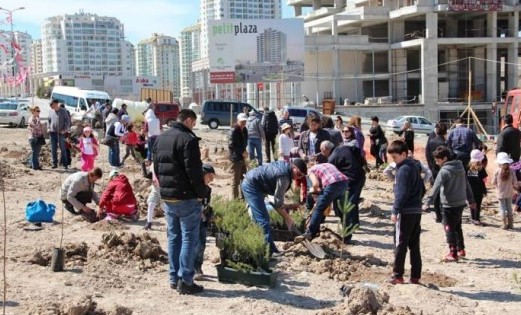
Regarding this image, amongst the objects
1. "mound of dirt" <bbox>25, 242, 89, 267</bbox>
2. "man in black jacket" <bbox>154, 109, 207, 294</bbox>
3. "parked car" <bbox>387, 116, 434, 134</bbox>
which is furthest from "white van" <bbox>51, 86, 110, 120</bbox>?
"man in black jacket" <bbox>154, 109, 207, 294</bbox>

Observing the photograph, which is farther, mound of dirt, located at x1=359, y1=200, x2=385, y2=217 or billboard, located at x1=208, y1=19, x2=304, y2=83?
billboard, located at x1=208, y1=19, x2=304, y2=83

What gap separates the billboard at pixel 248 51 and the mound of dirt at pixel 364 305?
152ft

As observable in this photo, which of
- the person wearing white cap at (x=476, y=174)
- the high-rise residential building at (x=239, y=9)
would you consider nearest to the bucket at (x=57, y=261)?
the person wearing white cap at (x=476, y=174)

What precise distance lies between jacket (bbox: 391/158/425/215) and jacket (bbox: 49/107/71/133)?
10.5 m

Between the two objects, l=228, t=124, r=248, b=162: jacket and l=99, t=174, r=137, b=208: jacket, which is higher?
l=228, t=124, r=248, b=162: jacket

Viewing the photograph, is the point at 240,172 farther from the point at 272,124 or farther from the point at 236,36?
the point at 236,36

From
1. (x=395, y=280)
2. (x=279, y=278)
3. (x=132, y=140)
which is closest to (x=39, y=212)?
(x=279, y=278)

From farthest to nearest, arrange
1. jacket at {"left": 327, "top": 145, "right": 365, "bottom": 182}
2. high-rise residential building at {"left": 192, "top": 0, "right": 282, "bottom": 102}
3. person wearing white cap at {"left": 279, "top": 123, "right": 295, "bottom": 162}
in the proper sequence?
1. high-rise residential building at {"left": 192, "top": 0, "right": 282, "bottom": 102}
2. person wearing white cap at {"left": 279, "top": 123, "right": 295, "bottom": 162}
3. jacket at {"left": 327, "top": 145, "right": 365, "bottom": 182}

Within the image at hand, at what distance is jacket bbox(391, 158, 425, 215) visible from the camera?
22.4 ft

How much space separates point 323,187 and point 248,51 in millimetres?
44021

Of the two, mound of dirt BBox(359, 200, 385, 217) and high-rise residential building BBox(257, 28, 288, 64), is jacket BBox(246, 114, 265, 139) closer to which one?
mound of dirt BBox(359, 200, 385, 217)

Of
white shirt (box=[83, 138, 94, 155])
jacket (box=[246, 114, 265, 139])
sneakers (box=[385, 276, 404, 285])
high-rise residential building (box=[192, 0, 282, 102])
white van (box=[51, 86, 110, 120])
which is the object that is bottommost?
sneakers (box=[385, 276, 404, 285])

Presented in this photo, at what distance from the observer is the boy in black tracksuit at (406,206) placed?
6840 mm

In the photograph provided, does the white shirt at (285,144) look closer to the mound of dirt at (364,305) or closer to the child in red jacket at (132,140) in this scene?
the child in red jacket at (132,140)
